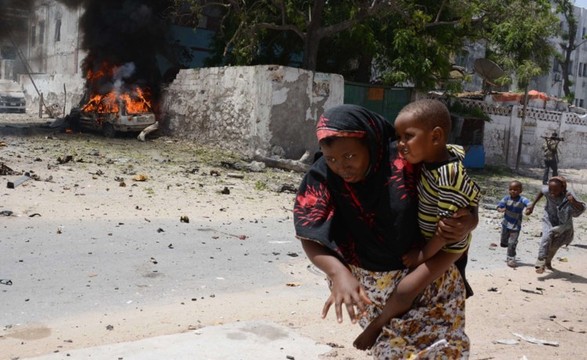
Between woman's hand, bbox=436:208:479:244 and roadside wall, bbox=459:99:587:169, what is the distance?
19.6m

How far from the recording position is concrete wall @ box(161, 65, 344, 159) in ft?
49.0

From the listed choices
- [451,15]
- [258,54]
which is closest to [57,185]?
[258,54]

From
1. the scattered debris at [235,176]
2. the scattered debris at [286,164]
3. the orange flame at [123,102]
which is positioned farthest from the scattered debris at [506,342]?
the orange flame at [123,102]

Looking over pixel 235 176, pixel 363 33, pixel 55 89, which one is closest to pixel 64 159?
pixel 235 176

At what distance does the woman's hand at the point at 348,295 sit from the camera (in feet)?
6.77

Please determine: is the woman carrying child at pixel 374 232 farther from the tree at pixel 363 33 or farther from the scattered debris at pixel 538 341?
the tree at pixel 363 33

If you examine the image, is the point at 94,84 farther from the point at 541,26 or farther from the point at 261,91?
the point at 541,26

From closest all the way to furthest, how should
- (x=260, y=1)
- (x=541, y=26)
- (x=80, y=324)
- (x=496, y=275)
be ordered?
(x=80, y=324), (x=496, y=275), (x=260, y=1), (x=541, y=26)

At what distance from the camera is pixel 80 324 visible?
4125mm

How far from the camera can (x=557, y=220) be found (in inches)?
270

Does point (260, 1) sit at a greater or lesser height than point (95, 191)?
greater

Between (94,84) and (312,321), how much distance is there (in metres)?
19.0

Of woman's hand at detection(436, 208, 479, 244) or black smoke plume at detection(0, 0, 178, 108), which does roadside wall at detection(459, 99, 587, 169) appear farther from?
woman's hand at detection(436, 208, 479, 244)

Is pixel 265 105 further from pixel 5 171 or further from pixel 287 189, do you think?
pixel 5 171
